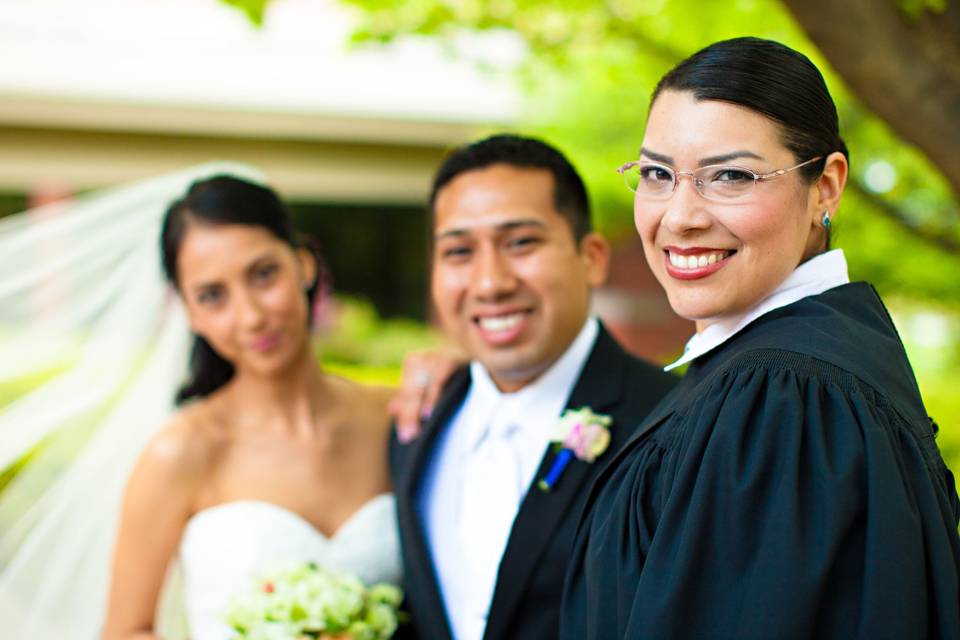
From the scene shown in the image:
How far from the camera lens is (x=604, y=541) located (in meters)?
1.87

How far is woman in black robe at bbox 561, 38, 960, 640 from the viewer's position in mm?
1521

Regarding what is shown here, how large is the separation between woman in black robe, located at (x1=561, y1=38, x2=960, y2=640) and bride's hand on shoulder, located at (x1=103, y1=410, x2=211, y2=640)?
1591mm

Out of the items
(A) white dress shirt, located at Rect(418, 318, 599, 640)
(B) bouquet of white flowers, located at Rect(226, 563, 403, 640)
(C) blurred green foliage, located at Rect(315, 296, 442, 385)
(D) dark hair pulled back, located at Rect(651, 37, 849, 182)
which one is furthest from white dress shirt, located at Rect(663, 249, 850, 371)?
(C) blurred green foliage, located at Rect(315, 296, 442, 385)

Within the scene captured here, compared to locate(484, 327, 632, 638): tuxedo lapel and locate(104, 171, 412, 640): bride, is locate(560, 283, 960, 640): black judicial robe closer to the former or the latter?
locate(484, 327, 632, 638): tuxedo lapel

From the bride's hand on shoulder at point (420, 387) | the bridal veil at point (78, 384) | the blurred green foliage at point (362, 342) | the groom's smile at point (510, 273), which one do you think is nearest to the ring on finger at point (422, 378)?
the bride's hand on shoulder at point (420, 387)

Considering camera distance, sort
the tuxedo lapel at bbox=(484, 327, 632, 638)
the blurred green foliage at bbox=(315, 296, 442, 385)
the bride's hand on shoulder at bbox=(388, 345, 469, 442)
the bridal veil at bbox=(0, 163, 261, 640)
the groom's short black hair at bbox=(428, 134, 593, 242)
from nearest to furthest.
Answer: the tuxedo lapel at bbox=(484, 327, 632, 638) < the groom's short black hair at bbox=(428, 134, 593, 242) < the bride's hand on shoulder at bbox=(388, 345, 469, 442) < the bridal veil at bbox=(0, 163, 261, 640) < the blurred green foliage at bbox=(315, 296, 442, 385)

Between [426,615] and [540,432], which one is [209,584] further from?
[540,432]

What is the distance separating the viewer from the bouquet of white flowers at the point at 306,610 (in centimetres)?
266

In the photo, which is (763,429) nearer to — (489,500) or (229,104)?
(489,500)

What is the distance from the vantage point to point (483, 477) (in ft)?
9.49

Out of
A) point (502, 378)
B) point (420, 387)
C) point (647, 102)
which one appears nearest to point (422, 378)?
point (420, 387)

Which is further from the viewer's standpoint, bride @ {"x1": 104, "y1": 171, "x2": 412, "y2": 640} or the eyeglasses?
bride @ {"x1": 104, "y1": 171, "x2": 412, "y2": 640}

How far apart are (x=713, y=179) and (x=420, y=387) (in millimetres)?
1768

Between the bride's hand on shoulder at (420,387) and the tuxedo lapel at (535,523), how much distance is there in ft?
2.07
